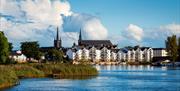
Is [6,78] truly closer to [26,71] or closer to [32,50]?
[26,71]

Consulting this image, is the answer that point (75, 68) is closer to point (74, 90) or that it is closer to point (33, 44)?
point (74, 90)

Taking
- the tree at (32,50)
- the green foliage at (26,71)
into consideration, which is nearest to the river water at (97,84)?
the green foliage at (26,71)

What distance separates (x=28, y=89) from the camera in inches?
2176

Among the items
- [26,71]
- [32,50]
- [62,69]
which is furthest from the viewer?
[32,50]

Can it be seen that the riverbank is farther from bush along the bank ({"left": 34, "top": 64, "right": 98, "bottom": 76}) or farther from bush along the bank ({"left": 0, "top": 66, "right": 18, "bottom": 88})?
bush along the bank ({"left": 0, "top": 66, "right": 18, "bottom": 88})

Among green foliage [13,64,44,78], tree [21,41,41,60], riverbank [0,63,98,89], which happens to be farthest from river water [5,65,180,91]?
tree [21,41,41,60]

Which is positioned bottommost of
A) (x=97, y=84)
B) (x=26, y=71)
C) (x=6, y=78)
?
(x=97, y=84)

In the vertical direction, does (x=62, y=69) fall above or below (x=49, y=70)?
above

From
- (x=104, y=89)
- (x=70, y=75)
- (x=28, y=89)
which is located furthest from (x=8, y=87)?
(x=70, y=75)

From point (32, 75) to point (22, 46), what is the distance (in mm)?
91068

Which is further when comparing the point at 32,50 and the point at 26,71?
the point at 32,50

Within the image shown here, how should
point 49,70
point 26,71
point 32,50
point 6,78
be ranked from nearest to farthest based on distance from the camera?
point 6,78
point 26,71
point 49,70
point 32,50

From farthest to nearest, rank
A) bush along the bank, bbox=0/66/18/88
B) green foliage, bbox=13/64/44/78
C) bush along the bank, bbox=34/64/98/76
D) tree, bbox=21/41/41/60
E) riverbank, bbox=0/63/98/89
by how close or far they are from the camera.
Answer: tree, bbox=21/41/41/60 < bush along the bank, bbox=34/64/98/76 < riverbank, bbox=0/63/98/89 < green foliage, bbox=13/64/44/78 < bush along the bank, bbox=0/66/18/88

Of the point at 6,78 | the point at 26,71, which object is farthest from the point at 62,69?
the point at 6,78
